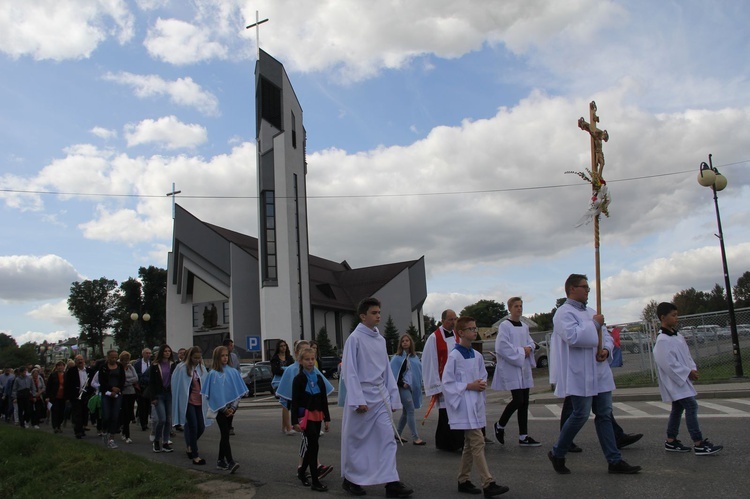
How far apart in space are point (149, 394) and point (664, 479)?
8043 mm

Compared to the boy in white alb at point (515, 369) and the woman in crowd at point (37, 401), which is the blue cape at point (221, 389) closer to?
the boy in white alb at point (515, 369)

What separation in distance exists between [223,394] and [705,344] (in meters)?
16.5

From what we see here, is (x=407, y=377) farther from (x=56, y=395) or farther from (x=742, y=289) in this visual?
(x=742, y=289)

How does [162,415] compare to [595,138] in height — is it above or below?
below

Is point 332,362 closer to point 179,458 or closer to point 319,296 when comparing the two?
point 319,296

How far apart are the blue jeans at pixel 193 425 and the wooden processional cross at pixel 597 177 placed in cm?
594

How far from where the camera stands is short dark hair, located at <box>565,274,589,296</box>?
6.87 meters

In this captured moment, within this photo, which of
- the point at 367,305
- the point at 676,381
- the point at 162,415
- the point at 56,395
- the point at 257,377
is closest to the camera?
the point at 367,305

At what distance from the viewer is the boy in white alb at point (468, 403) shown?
599 cm

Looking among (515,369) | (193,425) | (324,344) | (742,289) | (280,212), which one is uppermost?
(280,212)

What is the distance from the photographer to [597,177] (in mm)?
7582

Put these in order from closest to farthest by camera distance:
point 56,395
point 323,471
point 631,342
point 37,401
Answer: point 323,471, point 56,395, point 37,401, point 631,342

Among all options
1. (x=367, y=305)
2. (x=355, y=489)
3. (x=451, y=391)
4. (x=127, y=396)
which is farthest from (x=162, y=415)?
(x=451, y=391)

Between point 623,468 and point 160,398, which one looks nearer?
point 623,468
